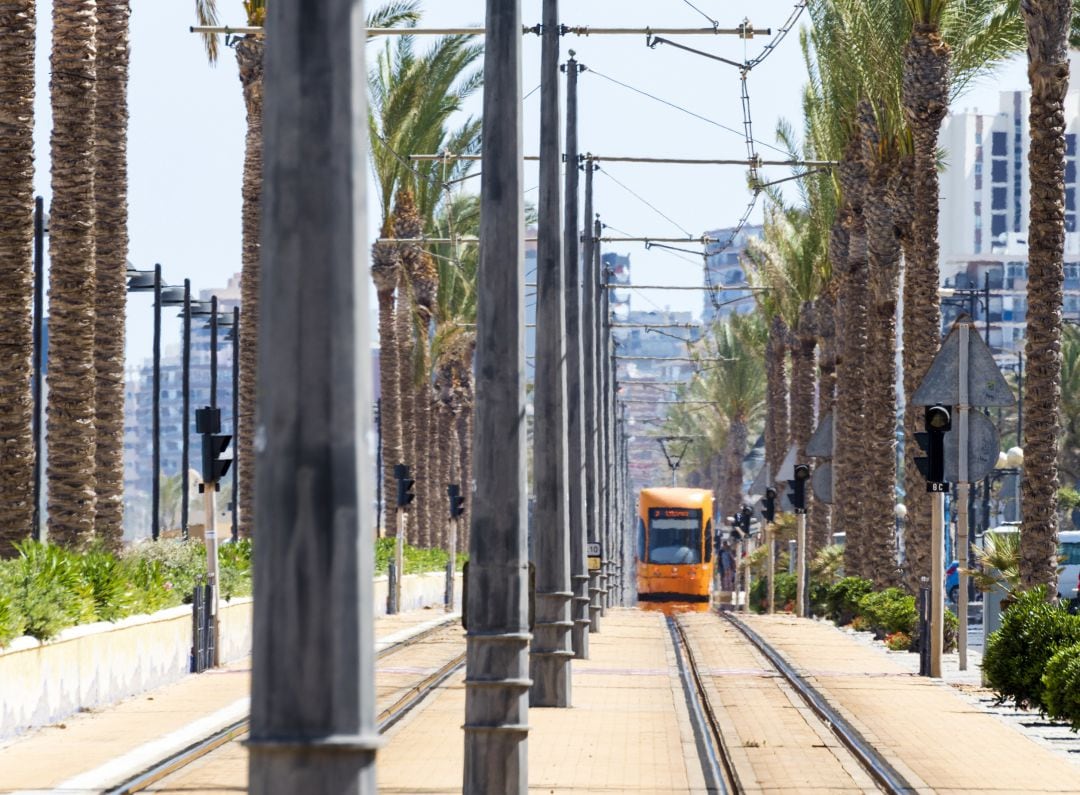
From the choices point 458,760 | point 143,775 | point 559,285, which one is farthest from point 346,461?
point 559,285

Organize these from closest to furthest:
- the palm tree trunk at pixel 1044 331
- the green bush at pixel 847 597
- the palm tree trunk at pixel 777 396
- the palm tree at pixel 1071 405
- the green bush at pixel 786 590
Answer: the palm tree trunk at pixel 1044 331
the green bush at pixel 847 597
the green bush at pixel 786 590
the palm tree trunk at pixel 777 396
the palm tree at pixel 1071 405

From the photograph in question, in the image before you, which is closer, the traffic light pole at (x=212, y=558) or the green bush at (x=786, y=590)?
the traffic light pole at (x=212, y=558)

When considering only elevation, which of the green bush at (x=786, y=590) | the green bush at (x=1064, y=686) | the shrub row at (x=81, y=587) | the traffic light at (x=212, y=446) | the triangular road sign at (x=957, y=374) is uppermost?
the triangular road sign at (x=957, y=374)

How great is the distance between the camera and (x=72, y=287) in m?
26.6

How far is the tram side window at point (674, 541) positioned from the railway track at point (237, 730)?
1290 inches

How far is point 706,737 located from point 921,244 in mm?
16637

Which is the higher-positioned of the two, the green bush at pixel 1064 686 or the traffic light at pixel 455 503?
the traffic light at pixel 455 503

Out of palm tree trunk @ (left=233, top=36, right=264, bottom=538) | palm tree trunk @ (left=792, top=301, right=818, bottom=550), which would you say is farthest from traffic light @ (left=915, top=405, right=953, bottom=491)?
palm tree trunk @ (left=792, top=301, right=818, bottom=550)

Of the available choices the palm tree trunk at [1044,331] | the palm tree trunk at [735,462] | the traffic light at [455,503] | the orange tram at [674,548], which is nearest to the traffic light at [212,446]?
the palm tree trunk at [1044,331]

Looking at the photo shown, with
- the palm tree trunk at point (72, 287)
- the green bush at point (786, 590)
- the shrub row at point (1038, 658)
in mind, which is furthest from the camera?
the green bush at point (786, 590)

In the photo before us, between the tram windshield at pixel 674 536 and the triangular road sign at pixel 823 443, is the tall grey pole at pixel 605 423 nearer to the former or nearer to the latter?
the tram windshield at pixel 674 536

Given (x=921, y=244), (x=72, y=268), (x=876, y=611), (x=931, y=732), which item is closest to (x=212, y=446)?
(x=72, y=268)

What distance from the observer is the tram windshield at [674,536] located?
66.2 m

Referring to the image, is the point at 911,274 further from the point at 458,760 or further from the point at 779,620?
the point at 458,760
